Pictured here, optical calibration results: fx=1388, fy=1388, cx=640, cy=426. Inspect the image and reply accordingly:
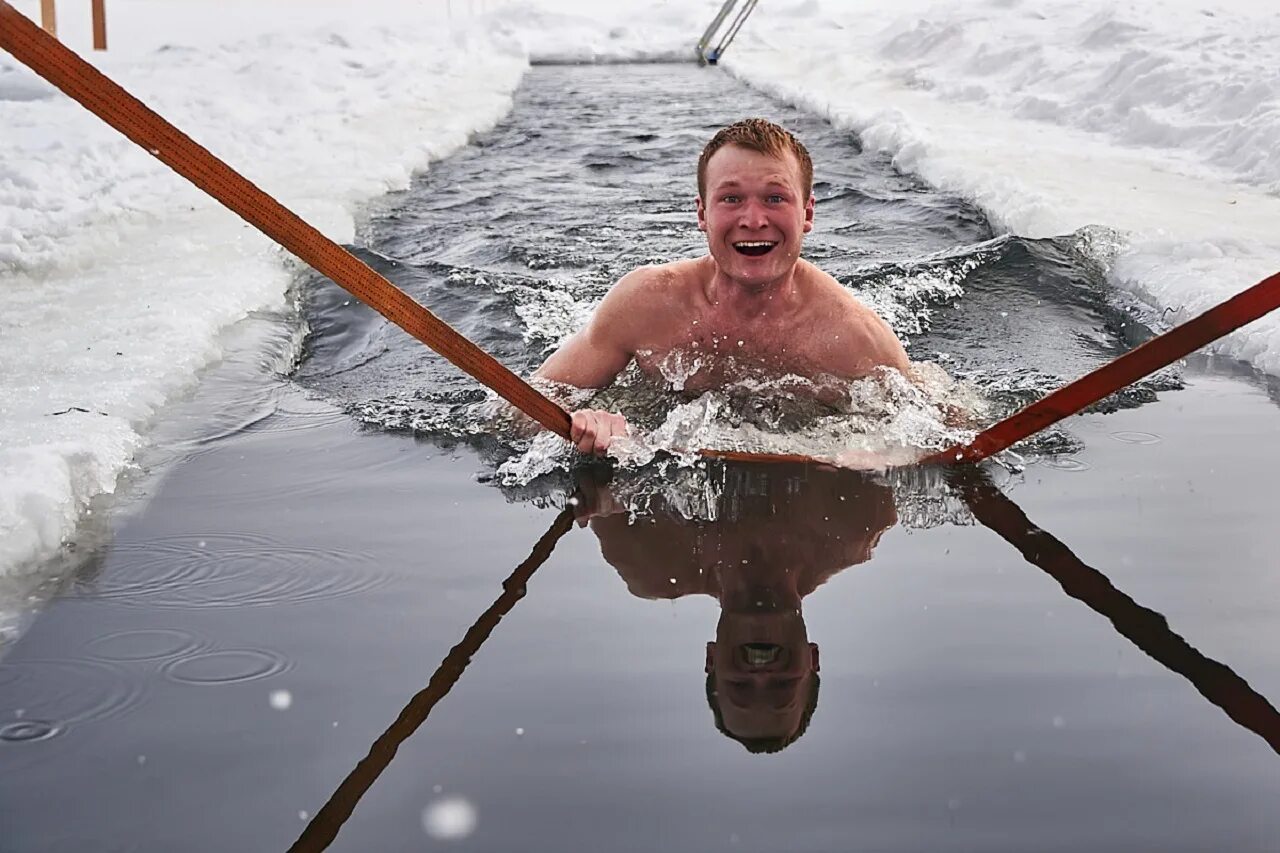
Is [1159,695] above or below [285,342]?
above

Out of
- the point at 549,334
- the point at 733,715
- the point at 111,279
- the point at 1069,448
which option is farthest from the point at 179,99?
the point at 733,715

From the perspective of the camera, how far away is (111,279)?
5484mm

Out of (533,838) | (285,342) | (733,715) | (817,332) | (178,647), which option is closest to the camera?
(533,838)

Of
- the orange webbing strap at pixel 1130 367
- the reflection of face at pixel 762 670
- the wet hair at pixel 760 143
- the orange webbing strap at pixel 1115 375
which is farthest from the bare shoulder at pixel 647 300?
the reflection of face at pixel 762 670

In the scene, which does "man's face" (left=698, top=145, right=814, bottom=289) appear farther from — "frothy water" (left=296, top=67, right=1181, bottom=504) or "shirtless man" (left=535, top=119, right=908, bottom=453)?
"frothy water" (left=296, top=67, right=1181, bottom=504)

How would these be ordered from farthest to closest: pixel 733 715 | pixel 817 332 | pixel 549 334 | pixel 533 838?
pixel 549 334 < pixel 817 332 < pixel 733 715 < pixel 533 838

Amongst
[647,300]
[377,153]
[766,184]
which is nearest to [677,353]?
[647,300]

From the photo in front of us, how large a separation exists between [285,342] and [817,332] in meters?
1.90

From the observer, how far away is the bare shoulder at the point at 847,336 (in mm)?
3852

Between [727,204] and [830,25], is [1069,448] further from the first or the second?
[830,25]

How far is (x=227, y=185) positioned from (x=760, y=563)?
1.22m

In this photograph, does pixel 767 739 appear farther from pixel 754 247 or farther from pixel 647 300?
pixel 647 300

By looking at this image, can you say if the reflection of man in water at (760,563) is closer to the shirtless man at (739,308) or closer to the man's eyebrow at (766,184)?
the shirtless man at (739,308)

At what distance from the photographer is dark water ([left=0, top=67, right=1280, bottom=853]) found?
1872 millimetres
